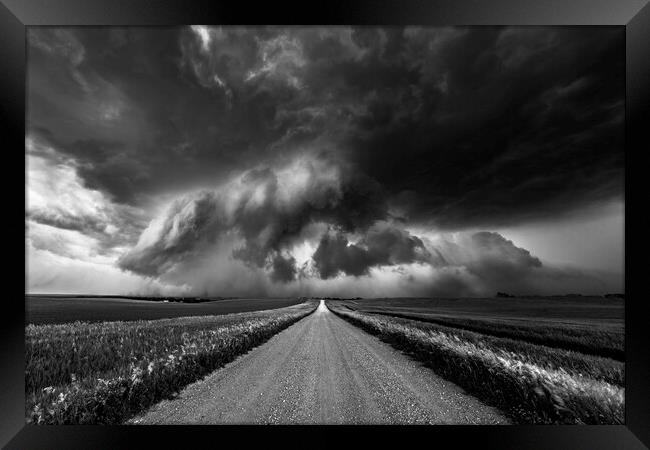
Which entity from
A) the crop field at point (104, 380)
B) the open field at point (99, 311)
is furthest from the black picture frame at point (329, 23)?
the open field at point (99, 311)

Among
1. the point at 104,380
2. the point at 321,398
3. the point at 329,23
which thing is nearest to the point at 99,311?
the point at 104,380

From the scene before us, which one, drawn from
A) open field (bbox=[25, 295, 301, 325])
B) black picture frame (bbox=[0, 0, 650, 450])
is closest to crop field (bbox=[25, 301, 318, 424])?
black picture frame (bbox=[0, 0, 650, 450])

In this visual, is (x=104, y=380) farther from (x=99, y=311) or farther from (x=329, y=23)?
(x=99, y=311)

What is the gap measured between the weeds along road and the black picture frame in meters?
0.33

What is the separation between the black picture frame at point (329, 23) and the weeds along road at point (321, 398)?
0.33 meters

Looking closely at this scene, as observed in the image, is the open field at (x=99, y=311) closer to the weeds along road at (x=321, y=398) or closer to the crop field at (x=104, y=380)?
the crop field at (x=104, y=380)

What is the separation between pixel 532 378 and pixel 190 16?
939cm

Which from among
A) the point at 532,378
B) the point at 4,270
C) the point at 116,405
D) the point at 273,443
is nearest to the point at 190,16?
the point at 4,270

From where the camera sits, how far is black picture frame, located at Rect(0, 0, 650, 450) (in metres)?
4.41

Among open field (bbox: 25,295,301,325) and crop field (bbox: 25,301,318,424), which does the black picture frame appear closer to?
crop field (bbox: 25,301,318,424)

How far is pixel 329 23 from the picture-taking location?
463 cm

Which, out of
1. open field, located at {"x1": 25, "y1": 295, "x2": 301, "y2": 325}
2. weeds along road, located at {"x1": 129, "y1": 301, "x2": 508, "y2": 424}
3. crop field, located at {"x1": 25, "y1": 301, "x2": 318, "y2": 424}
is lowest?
open field, located at {"x1": 25, "y1": 295, "x2": 301, "y2": 325}

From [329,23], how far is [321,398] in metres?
7.51

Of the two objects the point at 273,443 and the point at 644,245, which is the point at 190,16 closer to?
the point at 273,443
